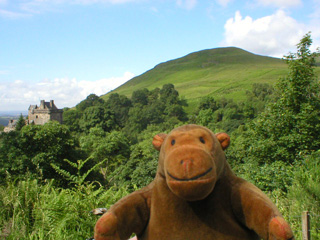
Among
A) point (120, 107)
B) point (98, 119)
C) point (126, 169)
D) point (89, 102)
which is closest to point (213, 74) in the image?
point (120, 107)

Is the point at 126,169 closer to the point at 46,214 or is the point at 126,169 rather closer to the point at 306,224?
the point at 46,214

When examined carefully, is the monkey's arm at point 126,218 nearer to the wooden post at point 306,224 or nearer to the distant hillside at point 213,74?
the wooden post at point 306,224

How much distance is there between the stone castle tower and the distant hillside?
3643 cm

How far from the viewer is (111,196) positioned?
18.1ft

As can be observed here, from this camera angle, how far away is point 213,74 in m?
128

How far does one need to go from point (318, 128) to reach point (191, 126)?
10573 millimetres

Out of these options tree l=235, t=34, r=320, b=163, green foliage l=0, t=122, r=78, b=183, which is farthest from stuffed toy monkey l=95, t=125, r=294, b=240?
green foliage l=0, t=122, r=78, b=183

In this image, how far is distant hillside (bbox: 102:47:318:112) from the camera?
9578 cm

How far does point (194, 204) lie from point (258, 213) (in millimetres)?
472

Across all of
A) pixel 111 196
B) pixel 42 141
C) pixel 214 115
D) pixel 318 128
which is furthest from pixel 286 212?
pixel 214 115

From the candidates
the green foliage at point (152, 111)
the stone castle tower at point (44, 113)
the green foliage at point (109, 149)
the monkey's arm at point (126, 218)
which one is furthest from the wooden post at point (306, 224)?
the stone castle tower at point (44, 113)

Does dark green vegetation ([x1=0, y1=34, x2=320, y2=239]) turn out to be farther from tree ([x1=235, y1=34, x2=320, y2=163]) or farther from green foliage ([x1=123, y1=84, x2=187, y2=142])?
green foliage ([x1=123, y1=84, x2=187, y2=142])

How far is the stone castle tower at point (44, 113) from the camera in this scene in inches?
2403

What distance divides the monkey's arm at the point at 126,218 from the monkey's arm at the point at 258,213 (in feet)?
2.44
